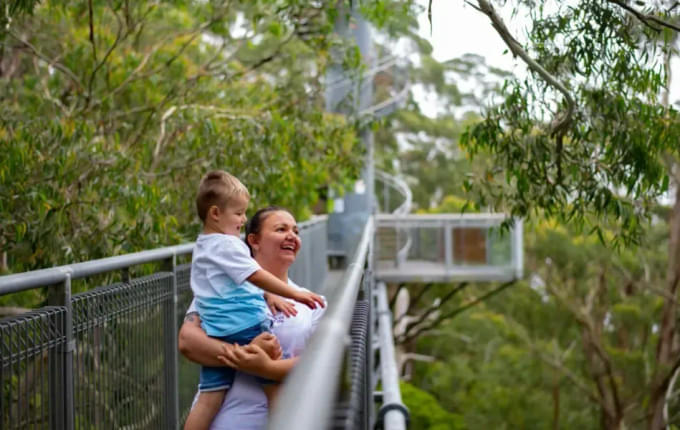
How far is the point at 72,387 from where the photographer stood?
381cm

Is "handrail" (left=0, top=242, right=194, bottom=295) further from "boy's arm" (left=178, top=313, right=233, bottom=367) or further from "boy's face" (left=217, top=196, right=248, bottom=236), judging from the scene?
"boy's face" (left=217, top=196, right=248, bottom=236)

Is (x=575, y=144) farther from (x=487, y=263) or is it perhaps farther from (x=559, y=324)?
(x=559, y=324)

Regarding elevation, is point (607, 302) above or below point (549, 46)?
below

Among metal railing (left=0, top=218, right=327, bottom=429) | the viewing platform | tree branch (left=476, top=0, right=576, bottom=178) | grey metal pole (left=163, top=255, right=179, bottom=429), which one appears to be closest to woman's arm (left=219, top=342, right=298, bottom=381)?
metal railing (left=0, top=218, right=327, bottom=429)

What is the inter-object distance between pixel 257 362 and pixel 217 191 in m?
0.69

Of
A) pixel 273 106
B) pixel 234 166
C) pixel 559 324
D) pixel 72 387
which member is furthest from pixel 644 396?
pixel 72 387

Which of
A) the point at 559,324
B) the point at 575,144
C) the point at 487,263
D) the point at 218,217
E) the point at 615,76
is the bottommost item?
the point at 559,324

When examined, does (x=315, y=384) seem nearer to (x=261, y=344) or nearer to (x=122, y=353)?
(x=261, y=344)

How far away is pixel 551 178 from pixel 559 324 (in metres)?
26.7

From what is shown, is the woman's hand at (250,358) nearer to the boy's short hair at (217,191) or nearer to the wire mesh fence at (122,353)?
the boy's short hair at (217,191)

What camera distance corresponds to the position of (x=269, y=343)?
2.91 meters

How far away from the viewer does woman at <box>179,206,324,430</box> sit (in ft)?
9.55

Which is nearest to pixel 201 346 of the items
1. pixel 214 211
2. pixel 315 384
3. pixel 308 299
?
pixel 308 299

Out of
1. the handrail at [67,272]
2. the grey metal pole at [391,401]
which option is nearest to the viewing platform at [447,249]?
the grey metal pole at [391,401]
